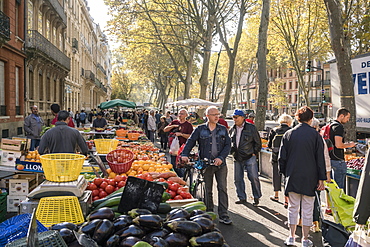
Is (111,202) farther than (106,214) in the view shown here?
Yes

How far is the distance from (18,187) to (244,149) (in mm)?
4336

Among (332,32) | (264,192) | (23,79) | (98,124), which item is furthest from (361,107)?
(23,79)

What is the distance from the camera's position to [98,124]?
16.1m

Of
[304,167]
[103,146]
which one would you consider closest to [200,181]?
[304,167]

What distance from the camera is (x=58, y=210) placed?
138 inches

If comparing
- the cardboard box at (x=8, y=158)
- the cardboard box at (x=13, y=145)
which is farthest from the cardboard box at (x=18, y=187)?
the cardboard box at (x=13, y=145)

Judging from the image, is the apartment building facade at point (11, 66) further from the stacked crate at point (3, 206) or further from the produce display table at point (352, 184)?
the produce display table at point (352, 184)

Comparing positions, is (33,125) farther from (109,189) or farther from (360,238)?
(360,238)

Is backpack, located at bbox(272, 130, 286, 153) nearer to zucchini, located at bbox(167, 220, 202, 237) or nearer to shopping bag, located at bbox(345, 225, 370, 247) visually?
shopping bag, located at bbox(345, 225, 370, 247)

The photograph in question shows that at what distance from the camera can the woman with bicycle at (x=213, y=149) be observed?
19.7 ft

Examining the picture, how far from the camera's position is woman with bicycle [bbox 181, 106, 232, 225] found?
5996mm

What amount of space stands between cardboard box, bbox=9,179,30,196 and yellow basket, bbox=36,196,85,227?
2.81 meters

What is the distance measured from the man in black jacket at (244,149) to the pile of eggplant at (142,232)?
4.45 metres

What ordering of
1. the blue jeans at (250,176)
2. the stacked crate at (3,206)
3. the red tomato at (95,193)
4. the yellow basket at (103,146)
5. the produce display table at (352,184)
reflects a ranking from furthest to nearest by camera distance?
the yellow basket at (103,146)
the blue jeans at (250,176)
the produce display table at (352,184)
the stacked crate at (3,206)
the red tomato at (95,193)
